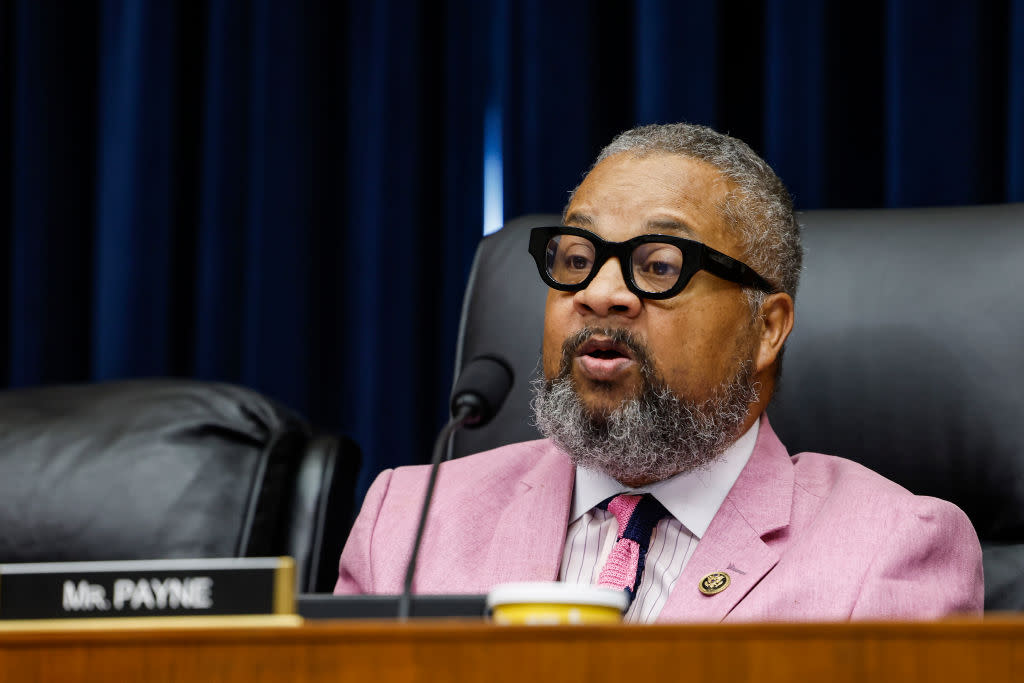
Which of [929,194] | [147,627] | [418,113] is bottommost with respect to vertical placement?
[147,627]

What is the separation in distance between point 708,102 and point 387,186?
66 centimetres

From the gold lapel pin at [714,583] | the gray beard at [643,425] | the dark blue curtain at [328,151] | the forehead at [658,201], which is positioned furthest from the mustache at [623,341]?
the dark blue curtain at [328,151]

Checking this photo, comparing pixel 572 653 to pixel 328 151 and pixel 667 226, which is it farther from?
pixel 328 151

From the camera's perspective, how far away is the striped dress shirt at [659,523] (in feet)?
4.80

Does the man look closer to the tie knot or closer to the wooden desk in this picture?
the tie knot

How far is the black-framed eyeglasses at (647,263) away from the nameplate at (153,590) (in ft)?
2.85

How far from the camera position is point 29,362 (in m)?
2.36

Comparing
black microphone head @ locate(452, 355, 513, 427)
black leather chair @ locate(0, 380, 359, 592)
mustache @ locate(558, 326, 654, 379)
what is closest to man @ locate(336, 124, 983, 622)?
mustache @ locate(558, 326, 654, 379)

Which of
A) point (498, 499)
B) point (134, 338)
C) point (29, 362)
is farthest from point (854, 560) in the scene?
point (29, 362)

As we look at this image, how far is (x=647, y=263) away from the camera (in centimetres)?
155

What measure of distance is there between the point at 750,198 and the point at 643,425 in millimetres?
389

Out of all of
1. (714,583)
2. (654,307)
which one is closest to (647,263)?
(654,307)

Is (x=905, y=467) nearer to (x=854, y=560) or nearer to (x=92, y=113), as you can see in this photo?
(x=854, y=560)

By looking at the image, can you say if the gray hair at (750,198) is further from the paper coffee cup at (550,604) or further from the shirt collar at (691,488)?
the paper coffee cup at (550,604)
